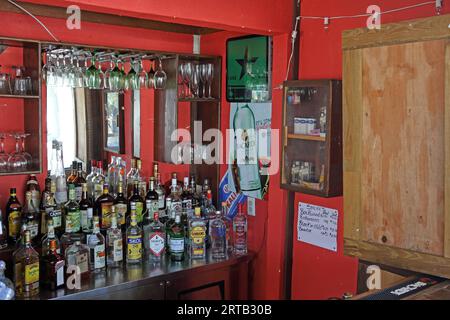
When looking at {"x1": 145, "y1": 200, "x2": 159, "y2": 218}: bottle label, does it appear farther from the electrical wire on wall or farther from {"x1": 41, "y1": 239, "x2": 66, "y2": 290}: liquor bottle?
the electrical wire on wall

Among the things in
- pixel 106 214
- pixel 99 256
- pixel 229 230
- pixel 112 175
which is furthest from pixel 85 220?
pixel 229 230

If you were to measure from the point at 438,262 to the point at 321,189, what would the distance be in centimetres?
85

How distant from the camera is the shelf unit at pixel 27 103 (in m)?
2.71

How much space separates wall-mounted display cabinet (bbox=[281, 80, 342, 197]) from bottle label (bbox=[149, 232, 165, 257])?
30.3 inches

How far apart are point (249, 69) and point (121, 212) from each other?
45.3 inches

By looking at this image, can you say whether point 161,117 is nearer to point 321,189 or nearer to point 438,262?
point 321,189

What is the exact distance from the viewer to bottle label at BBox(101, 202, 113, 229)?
9.97 ft

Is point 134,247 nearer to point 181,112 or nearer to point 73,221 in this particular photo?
point 73,221

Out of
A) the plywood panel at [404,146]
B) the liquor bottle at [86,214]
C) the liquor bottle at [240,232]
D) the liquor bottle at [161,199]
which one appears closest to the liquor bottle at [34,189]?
the liquor bottle at [86,214]

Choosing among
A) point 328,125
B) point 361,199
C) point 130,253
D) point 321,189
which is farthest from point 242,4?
point 130,253

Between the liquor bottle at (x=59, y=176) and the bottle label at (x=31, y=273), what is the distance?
22.1 inches

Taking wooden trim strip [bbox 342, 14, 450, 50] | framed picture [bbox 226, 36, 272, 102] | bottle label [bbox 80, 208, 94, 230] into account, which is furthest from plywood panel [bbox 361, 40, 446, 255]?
bottle label [bbox 80, 208, 94, 230]

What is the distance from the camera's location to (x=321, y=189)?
2.54 meters

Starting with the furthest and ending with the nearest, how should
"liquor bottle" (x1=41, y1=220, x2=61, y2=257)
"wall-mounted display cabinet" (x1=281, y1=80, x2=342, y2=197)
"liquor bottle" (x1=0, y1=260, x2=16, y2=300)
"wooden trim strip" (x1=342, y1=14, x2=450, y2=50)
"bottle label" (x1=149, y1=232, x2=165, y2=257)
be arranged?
"bottle label" (x1=149, y1=232, x2=165, y2=257) < "liquor bottle" (x1=41, y1=220, x2=61, y2=257) < "wall-mounted display cabinet" (x1=281, y1=80, x2=342, y2=197) < "liquor bottle" (x1=0, y1=260, x2=16, y2=300) < "wooden trim strip" (x1=342, y1=14, x2=450, y2=50)
